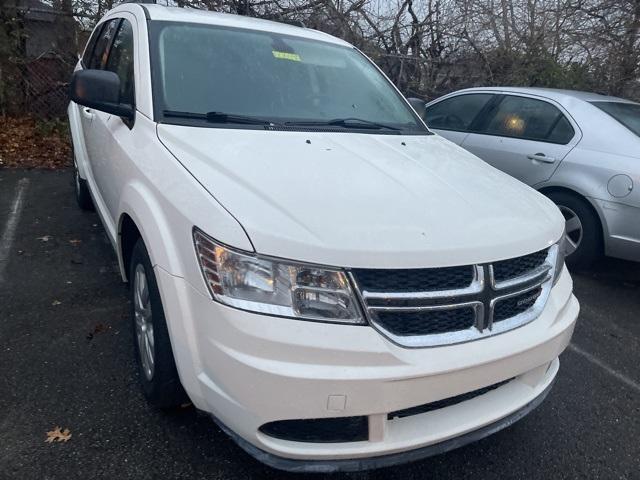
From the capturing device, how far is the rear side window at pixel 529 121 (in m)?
4.77

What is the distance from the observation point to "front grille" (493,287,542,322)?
1.99m

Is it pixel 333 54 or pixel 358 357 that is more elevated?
pixel 333 54

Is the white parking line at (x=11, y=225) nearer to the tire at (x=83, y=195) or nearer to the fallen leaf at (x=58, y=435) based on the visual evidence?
the tire at (x=83, y=195)

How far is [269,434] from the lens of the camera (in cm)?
178

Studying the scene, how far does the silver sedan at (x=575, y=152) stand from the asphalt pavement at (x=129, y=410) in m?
0.66

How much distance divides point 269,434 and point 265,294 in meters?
0.48

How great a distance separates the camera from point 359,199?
2049mm

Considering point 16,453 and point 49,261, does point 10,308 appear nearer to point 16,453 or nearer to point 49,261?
point 49,261

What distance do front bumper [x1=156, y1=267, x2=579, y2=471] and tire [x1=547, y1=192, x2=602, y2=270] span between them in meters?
2.82

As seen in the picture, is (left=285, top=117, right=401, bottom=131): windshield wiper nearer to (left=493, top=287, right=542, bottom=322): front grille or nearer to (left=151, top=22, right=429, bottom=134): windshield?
(left=151, top=22, right=429, bottom=134): windshield

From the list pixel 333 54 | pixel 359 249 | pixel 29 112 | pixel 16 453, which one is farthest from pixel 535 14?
pixel 16 453

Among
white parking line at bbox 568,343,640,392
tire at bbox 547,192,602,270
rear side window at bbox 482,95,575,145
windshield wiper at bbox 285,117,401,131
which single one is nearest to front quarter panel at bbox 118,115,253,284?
windshield wiper at bbox 285,117,401,131

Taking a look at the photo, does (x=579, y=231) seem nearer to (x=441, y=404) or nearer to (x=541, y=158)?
(x=541, y=158)

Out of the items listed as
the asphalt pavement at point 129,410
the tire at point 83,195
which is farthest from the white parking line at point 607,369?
the tire at point 83,195
